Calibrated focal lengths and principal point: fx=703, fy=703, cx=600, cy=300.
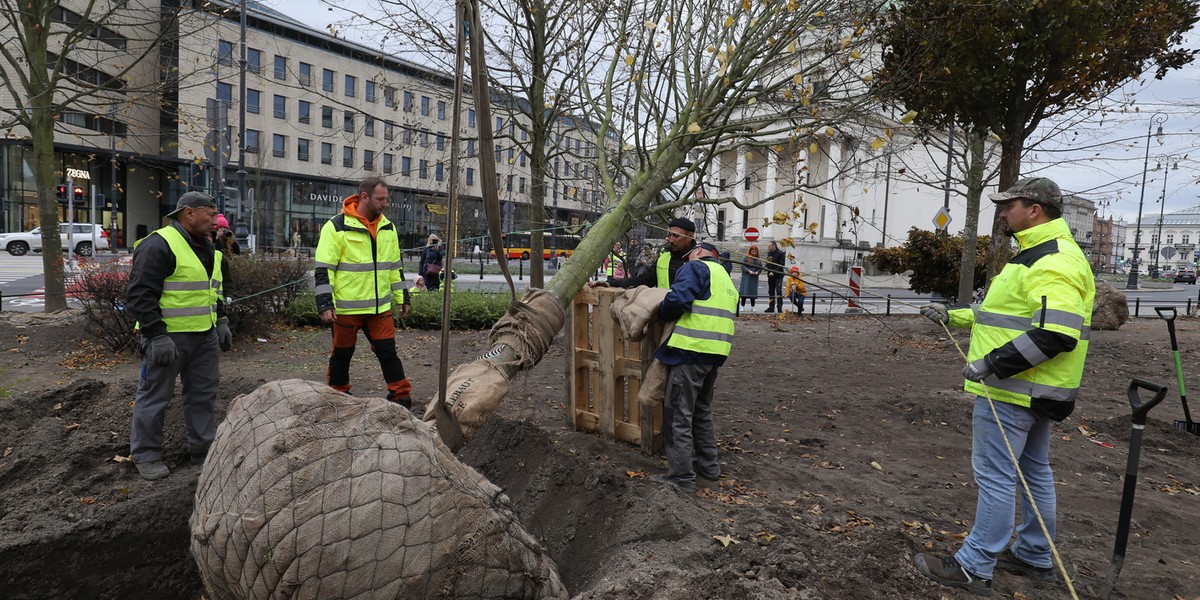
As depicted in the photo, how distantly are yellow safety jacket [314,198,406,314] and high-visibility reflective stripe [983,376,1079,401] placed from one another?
4.04 metres

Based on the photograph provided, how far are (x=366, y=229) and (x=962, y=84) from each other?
6.04m

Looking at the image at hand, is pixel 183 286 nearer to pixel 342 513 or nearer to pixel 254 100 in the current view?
pixel 342 513

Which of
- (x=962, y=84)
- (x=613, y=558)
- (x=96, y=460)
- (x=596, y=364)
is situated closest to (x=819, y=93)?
(x=962, y=84)

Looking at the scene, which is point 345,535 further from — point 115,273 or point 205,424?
point 115,273

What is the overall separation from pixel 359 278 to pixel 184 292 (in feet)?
3.88

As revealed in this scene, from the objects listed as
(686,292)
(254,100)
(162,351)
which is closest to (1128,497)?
(686,292)

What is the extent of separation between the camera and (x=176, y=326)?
421 cm

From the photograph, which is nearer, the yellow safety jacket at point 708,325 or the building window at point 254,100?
the yellow safety jacket at point 708,325

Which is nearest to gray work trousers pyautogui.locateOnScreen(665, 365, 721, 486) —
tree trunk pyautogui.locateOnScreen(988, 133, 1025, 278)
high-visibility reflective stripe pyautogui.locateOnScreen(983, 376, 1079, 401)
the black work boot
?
the black work boot

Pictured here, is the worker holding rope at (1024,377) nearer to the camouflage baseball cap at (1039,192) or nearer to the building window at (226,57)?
the camouflage baseball cap at (1039,192)

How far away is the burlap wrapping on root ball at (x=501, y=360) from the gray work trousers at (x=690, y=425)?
91 centimetres

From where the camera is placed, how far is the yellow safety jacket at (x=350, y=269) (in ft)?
16.6

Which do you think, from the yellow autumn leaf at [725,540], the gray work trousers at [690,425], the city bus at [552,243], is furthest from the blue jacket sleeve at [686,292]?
the yellow autumn leaf at [725,540]

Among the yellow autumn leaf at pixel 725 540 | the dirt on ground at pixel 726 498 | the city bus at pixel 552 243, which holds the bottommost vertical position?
the dirt on ground at pixel 726 498
